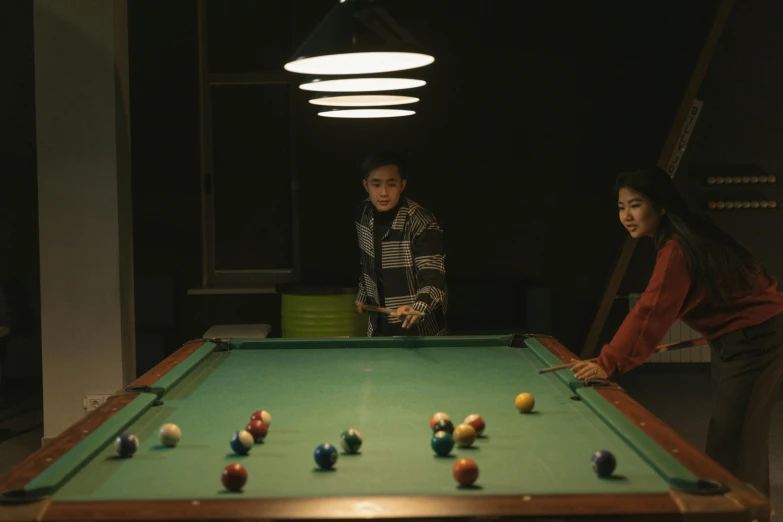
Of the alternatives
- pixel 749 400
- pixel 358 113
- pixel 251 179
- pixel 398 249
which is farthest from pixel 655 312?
pixel 251 179

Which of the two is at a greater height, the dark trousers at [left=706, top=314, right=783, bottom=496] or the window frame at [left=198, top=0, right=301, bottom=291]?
the window frame at [left=198, top=0, right=301, bottom=291]

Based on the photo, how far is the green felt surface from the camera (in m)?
2.08

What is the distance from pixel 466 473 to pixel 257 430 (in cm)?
61

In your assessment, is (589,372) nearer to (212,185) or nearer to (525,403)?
(525,403)

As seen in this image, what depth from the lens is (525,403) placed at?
8.93 feet

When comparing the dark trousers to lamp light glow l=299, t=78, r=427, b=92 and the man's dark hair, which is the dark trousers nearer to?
lamp light glow l=299, t=78, r=427, b=92

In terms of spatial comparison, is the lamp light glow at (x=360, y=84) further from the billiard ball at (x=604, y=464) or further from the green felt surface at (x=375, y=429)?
the billiard ball at (x=604, y=464)

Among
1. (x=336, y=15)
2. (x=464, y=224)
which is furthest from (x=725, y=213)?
(x=336, y=15)

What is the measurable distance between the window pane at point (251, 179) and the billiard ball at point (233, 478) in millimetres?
5135

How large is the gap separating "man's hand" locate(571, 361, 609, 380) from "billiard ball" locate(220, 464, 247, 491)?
131 cm

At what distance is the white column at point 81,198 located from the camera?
5.00 meters

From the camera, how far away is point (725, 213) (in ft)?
23.5

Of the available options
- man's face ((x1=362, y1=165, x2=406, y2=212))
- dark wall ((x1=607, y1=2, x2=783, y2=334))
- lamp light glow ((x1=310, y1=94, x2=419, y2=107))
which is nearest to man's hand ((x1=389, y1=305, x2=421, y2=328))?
man's face ((x1=362, y1=165, x2=406, y2=212))

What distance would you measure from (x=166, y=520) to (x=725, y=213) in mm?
6032
